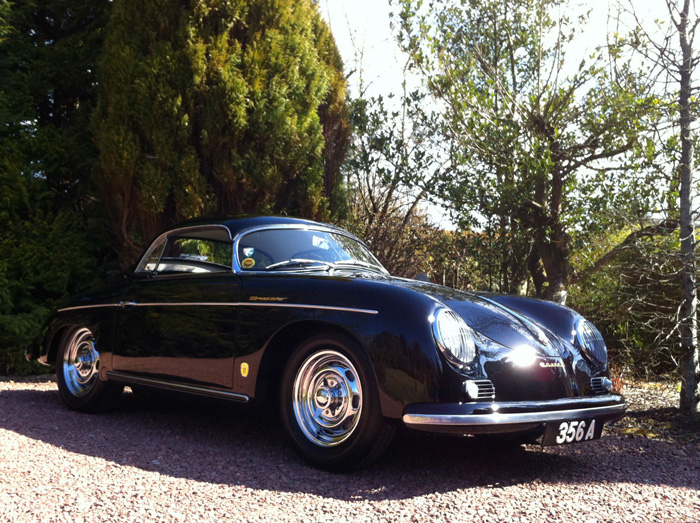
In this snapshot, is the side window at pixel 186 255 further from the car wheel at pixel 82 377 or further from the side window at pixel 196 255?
the car wheel at pixel 82 377

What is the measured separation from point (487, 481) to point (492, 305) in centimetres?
107

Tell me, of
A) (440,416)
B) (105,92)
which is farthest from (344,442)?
(105,92)

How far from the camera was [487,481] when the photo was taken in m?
3.57

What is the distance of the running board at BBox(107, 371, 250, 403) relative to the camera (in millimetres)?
4078

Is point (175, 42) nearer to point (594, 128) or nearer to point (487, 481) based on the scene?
point (594, 128)

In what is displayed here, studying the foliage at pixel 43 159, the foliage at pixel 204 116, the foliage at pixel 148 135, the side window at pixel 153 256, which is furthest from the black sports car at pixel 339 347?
the foliage at pixel 43 159

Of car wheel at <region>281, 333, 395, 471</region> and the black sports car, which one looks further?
car wheel at <region>281, 333, 395, 471</region>

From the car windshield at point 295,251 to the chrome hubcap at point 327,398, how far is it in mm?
945

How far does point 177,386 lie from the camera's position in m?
4.46

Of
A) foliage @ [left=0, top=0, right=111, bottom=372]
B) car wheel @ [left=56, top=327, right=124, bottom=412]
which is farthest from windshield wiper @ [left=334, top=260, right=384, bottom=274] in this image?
foliage @ [left=0, top=0, right=111, bottom=372]

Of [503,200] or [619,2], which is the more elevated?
[619,2]

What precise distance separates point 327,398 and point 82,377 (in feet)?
9.03

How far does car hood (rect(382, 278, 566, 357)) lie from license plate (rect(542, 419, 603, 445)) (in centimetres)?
39

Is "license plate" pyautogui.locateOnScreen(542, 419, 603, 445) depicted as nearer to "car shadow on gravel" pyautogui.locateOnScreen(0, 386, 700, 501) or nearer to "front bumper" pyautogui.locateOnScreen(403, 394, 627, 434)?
"front bumper" pyautogui.locateOnScreen(403, 394, 627, 434)
